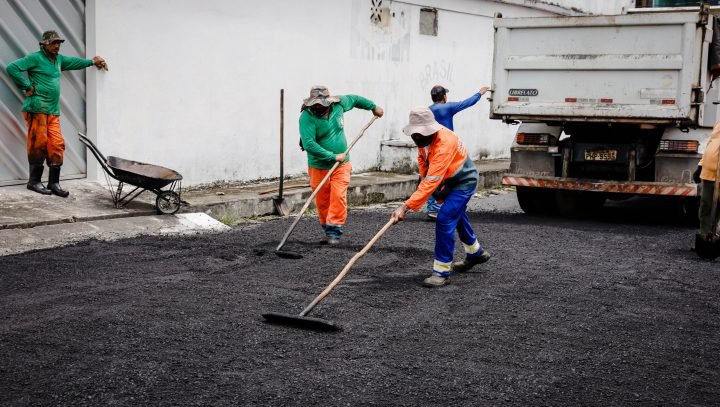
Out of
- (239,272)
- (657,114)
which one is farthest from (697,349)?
(657,114)

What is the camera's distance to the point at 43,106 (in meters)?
9.31

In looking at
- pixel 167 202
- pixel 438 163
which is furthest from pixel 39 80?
pixel 438 163

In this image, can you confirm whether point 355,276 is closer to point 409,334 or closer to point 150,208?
point 409,334

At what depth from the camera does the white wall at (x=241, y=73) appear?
10406 mm

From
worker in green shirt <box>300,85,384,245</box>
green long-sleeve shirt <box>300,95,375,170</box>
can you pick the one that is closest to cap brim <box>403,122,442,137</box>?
worker in green shirt <box>300,85,384,245</box>

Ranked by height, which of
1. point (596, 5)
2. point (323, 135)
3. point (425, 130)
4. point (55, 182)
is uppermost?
point (596, 5)

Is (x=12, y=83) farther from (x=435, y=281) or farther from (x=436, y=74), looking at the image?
(x=436, y=74)

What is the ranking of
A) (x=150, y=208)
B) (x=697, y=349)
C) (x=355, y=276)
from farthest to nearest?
1. (x=150, y=208)
2. (x=355, y=276)
3. (x=697, y=349)

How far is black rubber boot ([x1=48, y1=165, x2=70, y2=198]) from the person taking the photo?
9.48 meters

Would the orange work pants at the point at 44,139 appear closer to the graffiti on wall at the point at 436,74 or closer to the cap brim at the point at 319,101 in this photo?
the cap brim at the point at 319,101

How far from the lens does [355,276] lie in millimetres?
7273

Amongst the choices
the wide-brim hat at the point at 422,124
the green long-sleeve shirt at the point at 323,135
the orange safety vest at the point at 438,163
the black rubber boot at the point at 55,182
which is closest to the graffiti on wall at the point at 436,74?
the green long-sleeve shirt at the point at 323,135

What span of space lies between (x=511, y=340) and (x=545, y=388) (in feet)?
2.76

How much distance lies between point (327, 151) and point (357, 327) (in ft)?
10.6
